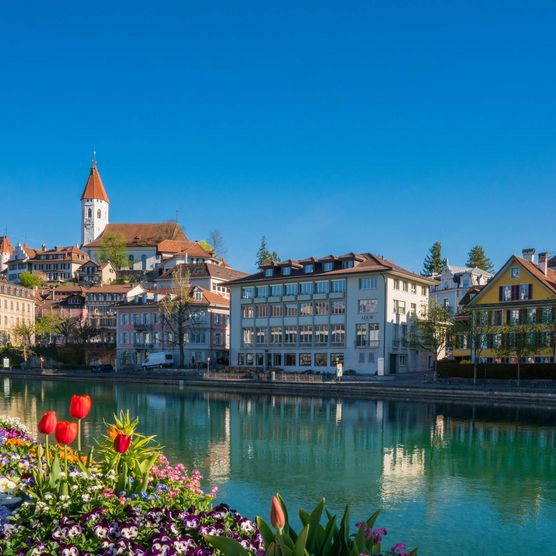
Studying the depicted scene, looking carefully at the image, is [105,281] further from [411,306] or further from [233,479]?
[233,479]

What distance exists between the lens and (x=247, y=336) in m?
78.2

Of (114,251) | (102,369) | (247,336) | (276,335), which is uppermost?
(114,251)

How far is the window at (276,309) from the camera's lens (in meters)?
75.5

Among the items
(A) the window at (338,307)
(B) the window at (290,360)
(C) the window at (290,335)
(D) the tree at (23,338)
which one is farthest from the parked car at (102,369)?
(A) the window at (338,307)

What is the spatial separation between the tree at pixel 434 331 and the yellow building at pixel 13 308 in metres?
68.2

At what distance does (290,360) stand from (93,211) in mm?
113034

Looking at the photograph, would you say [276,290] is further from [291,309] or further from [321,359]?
[321,359]

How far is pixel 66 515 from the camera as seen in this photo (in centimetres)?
847

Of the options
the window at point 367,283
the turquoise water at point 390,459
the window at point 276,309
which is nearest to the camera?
the turquoise water at point 390,459

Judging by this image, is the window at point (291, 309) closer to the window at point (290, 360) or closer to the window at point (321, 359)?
the window at point (290, 360)

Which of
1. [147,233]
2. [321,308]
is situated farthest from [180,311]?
[147,233]

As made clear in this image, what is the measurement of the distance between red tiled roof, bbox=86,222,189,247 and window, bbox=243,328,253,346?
74168 mm

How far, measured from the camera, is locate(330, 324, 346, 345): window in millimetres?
70269

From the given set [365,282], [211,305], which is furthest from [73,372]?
[365,282]
